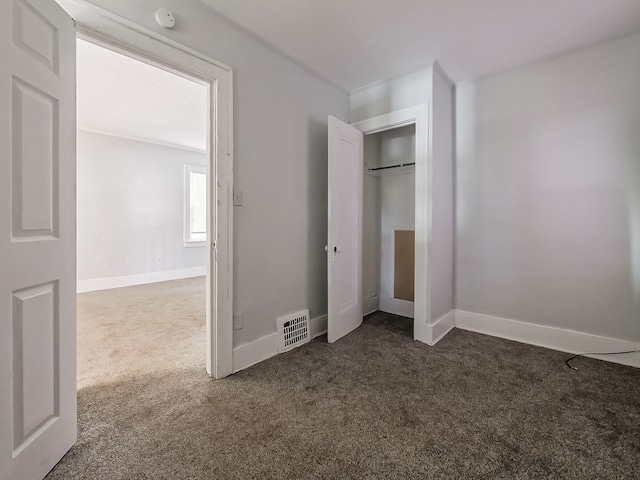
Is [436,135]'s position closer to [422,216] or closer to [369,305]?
[422,216]

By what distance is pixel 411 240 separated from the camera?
10.7ft

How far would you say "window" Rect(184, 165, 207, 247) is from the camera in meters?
5.70

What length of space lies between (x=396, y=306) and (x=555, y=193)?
6.29 ft

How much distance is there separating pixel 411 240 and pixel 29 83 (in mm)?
3156

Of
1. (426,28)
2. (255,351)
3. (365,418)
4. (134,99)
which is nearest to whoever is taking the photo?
(365,418)

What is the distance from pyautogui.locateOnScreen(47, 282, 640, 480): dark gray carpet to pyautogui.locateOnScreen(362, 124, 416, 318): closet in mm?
1046

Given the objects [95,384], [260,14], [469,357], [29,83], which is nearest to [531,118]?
[469,357]

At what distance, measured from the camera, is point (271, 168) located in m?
2.28

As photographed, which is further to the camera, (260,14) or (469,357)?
(469,357)

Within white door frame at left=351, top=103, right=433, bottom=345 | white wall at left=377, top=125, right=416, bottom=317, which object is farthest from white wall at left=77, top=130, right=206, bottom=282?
white door frame at left=351, top=103, right=433, bottom=345

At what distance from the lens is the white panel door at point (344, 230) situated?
2.52 meters

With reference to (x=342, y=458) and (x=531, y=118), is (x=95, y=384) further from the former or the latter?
(x=531, y=118)

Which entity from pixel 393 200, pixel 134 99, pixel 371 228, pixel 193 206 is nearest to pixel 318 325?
pixel 371 228

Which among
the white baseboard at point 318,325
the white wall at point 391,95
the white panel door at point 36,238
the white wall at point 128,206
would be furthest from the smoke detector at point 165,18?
the white wall at point 128,206
